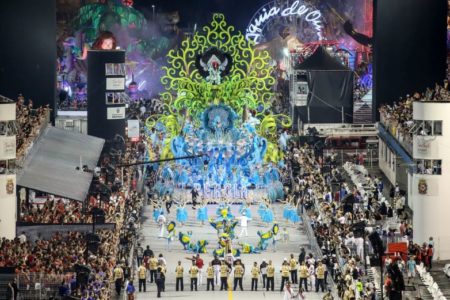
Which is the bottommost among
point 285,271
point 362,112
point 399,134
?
point 285,271

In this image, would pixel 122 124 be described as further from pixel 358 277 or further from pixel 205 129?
pixel 358 277

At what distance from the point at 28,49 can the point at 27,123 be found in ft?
34.7

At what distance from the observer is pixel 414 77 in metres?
99.6

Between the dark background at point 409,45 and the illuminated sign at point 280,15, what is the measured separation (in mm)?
43425

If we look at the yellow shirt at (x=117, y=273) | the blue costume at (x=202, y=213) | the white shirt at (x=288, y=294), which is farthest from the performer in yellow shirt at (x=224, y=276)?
the blue costume at (x=202, y=213)

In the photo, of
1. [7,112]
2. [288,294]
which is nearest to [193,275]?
[288,294]

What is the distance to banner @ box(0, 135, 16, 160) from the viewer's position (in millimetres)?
74812

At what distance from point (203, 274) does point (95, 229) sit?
13.7 ft

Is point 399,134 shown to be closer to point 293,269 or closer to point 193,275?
point 293,269

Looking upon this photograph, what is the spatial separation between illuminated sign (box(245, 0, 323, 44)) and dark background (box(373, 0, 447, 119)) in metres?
43.4

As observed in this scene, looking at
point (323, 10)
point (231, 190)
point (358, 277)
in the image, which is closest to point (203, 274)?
point (358, 277)

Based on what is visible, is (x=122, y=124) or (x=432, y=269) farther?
(x=122, y=124)

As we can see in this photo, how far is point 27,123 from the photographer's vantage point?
289ft

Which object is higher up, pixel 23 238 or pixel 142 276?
pixel 23 238
